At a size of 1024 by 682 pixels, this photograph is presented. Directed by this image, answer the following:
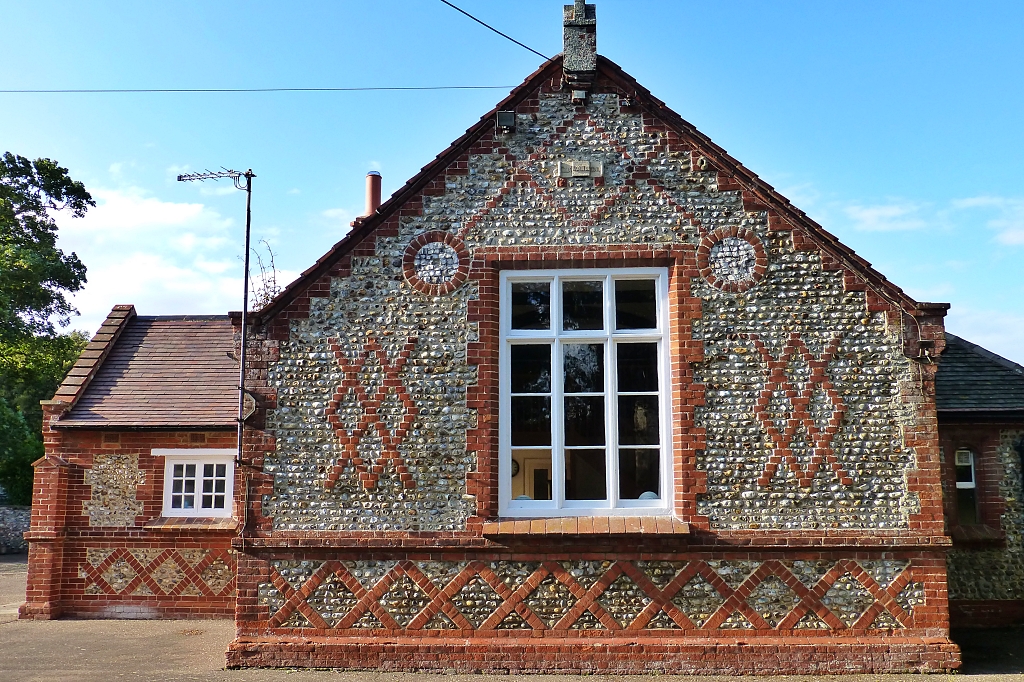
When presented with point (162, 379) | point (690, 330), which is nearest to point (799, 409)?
point (690, 330)

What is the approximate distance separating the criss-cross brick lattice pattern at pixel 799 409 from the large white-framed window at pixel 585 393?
108 cm

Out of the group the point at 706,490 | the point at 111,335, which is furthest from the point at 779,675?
the point at 111,335

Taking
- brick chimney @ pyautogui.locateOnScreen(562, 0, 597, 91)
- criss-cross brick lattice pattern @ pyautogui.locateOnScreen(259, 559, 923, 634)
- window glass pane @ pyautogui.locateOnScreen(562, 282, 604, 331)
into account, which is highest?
brick chimney @ pyautogui.locateOnScreen(562, 0, 597, 91)

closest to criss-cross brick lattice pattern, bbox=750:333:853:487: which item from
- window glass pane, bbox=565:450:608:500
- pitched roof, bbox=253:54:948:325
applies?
pitched roof, bbox=253:54:948:325

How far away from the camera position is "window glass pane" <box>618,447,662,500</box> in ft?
27.2

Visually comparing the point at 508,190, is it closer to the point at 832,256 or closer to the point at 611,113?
the point at 611,113

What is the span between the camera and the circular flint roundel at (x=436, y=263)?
8609 mm

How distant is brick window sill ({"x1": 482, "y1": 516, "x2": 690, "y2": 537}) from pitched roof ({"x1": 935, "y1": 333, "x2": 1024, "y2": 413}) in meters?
5.40

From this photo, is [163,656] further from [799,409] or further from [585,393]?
[799,409]

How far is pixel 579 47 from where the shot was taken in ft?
28.9

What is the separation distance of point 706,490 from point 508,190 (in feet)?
13.2

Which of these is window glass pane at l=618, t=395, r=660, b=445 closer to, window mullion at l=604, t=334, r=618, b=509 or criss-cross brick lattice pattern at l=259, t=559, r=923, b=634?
window mullion at l=604, t=334, r=618, b=509

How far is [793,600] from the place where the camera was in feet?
25.9

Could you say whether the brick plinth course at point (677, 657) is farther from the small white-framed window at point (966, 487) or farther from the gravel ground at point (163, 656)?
the small white-framed window at point (966, 487)
